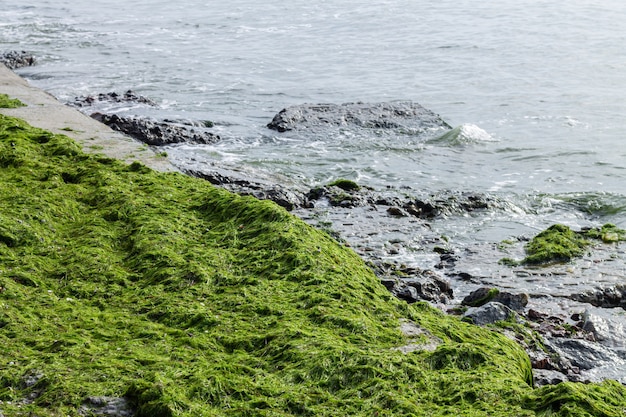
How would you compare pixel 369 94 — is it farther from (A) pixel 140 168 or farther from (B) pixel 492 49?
(A) pixel 140 168

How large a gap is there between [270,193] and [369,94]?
7.56 metres

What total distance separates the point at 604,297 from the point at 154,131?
24.3 feet

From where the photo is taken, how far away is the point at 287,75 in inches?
705

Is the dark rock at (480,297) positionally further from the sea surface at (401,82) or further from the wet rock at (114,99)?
the wet rock at (114,99)

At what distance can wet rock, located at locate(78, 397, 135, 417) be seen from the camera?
12.2ft

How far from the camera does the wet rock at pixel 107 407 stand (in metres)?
3.71

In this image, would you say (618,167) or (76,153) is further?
(618,167)

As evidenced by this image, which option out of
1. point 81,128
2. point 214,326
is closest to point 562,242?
point 214,326

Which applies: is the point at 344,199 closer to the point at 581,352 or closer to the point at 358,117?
the point at 581,352

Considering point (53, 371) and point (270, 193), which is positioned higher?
point (53, 371)

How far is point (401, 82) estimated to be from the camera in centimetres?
1730

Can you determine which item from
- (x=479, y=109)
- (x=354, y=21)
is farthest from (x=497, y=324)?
(x=354, y=21)

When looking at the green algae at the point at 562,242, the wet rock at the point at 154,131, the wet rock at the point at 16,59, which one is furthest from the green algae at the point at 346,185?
the wet rock at the point at 16,59

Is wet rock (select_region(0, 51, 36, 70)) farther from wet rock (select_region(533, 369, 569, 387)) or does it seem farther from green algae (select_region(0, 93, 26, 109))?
wet rock (select_region(533, 369, 569, 387))
